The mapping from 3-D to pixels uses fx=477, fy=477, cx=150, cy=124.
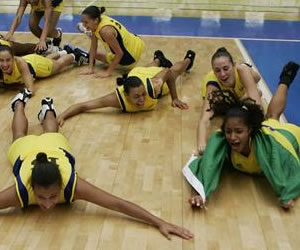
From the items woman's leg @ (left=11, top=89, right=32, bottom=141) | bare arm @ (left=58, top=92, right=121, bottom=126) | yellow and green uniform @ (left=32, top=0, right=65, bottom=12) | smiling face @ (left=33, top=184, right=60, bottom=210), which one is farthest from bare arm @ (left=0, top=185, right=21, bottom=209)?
yellow and green uniform @ (left=32, top=0, right=65, bottom=12)

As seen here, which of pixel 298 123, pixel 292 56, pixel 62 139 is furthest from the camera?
pixel 292 56

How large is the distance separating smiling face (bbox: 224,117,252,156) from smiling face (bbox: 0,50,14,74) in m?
1.85

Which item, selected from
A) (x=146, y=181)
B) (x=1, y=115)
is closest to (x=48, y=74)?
(x=1, y=115)

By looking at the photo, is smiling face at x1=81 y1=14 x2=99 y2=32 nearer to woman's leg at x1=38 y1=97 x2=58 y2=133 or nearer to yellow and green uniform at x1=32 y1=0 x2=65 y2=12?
yellow and green uniform at x1=32 y1=0 x2=65 y2=12

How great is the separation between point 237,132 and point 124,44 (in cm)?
207

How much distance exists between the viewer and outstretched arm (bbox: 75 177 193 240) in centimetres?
196

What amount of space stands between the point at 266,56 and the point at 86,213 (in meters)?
3.15

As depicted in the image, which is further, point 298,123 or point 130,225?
point 298,123

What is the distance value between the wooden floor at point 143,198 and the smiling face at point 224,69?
34 cm

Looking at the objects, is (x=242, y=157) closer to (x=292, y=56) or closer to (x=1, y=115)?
(x=1, y=115)

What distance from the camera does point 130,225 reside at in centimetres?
201

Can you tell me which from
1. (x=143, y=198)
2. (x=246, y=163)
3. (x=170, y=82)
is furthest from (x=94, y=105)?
(x=246, y=163)

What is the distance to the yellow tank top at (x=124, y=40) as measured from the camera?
391cm

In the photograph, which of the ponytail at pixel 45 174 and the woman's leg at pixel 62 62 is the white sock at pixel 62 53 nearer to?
the woman's leg at pixel 62 62
